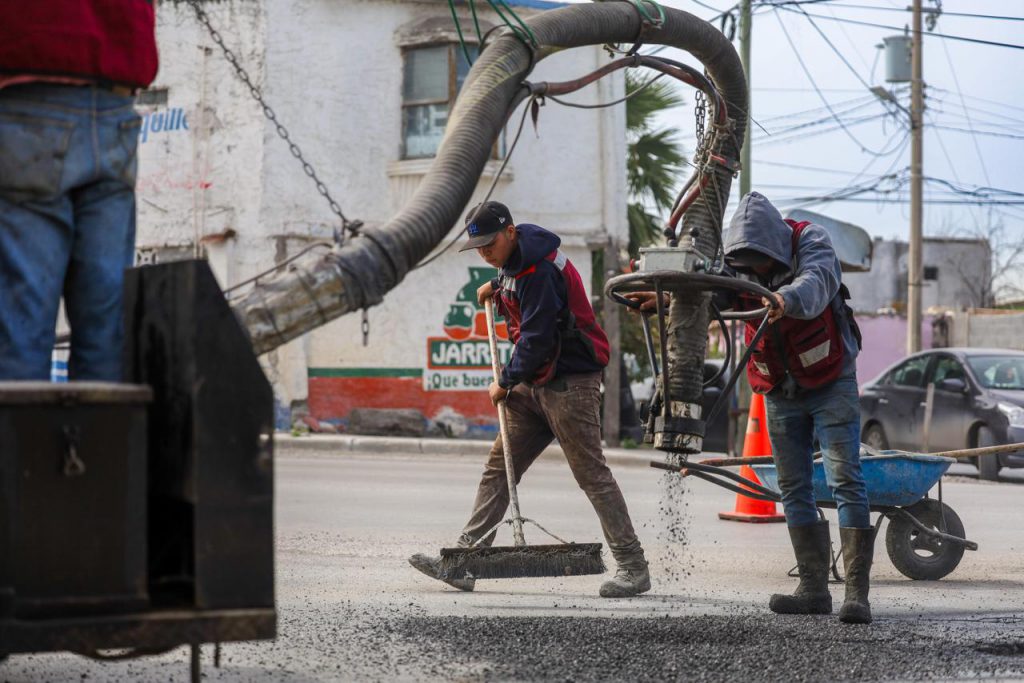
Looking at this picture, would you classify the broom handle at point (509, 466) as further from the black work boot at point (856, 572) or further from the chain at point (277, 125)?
the chain at point (277, 125)

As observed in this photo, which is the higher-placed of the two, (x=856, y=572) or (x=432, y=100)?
(x=432, y=100)

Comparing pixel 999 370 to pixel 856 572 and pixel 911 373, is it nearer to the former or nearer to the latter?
pixel 911 373

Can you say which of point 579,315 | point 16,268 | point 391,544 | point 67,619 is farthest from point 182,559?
point 391,544

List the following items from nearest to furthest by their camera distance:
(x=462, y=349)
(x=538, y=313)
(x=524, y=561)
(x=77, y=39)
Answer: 1. (x=77, y=39)
2. (x=524, y=561)
3. (x=538, y=313)
4. (x=462, y=349)

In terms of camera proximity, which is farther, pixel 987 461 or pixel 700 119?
pixel 987 461

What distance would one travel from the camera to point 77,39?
12.2 feet

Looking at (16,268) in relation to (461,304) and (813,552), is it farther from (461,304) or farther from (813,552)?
(461,304)

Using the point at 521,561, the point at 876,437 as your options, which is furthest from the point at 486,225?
the point at 876,437

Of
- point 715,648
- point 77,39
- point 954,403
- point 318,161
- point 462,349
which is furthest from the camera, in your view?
point 462,349

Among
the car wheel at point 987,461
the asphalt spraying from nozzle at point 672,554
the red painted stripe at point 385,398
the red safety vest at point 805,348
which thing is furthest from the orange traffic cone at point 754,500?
the red painted stripe at point 385,398

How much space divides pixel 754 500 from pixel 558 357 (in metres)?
4.67

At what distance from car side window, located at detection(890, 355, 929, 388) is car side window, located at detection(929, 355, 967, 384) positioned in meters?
0.20

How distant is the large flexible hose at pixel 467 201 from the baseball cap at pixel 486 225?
15.2 inches

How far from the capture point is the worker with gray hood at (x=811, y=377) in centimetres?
664
